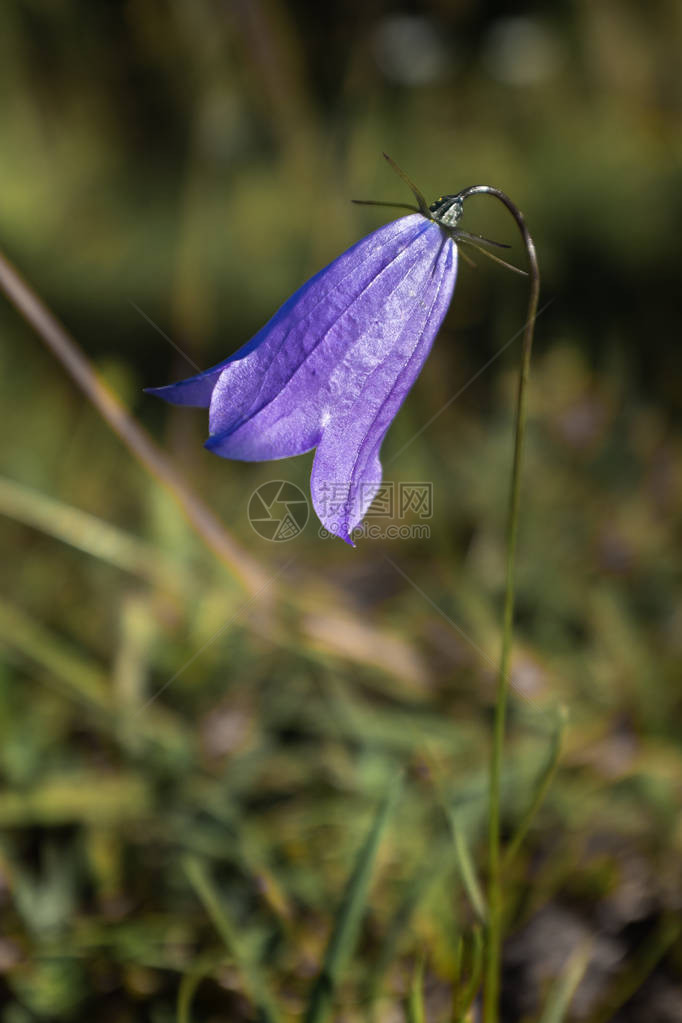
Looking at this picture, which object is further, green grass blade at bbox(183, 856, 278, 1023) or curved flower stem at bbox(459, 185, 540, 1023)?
green grass blade at bbox(183, 856, 278, 1023)

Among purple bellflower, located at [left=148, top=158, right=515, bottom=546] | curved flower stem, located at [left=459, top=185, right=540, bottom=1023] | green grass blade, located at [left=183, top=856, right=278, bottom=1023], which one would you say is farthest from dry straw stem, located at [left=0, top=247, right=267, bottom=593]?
curved flower stem, located at [left=459, top=185, right=540, bottom=1023]

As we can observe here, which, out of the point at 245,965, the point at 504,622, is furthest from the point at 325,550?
the point at 504,622

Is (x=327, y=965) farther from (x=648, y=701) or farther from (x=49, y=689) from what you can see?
(x=49, y=689)

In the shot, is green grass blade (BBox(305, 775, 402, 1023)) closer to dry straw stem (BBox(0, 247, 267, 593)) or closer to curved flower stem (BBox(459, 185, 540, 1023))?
curved flower stem (BBox(459, 185, 540, 1023))

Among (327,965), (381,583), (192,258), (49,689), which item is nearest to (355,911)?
(327,965)

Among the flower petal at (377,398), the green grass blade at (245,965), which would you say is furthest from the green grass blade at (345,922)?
the flower petal at (377,398)

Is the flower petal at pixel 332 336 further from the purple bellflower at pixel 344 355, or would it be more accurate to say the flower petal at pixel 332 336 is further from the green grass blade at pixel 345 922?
the green grass blade at pixel 345 922

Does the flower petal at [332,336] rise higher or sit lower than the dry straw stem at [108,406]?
higher
